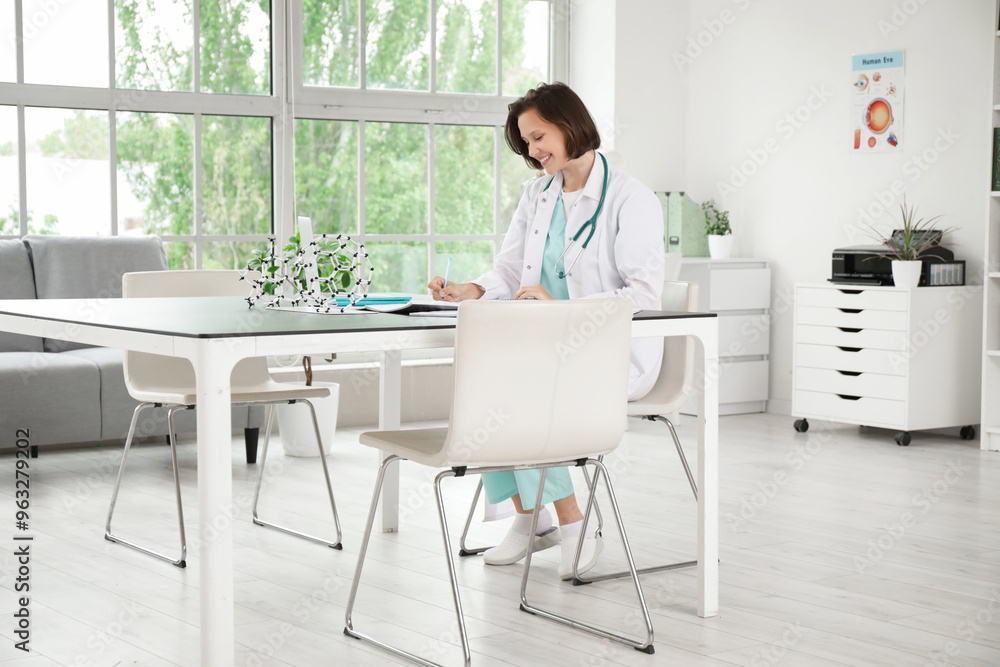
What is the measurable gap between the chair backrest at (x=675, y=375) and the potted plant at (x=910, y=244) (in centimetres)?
224

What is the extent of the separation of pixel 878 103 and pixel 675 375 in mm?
3052

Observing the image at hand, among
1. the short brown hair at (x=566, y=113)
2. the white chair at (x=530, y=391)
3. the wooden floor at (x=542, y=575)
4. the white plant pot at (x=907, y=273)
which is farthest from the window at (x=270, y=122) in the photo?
the white chair at (x=530, y=391)

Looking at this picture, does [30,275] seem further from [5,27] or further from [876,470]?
[876,470]

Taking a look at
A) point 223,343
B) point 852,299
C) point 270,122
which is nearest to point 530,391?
point 223,343

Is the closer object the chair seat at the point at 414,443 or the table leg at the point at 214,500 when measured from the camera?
the table leg at the point at 214,500

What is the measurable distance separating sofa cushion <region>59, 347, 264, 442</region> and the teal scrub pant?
5.24 feet

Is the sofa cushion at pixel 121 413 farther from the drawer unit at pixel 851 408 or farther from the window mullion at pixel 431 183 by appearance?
the drawer unit at pixel 851 408

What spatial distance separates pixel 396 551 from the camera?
3166 mm

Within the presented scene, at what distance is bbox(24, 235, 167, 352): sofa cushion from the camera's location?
4.68m

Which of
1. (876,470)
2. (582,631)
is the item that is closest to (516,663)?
(582,631)

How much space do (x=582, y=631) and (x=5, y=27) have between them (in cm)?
383

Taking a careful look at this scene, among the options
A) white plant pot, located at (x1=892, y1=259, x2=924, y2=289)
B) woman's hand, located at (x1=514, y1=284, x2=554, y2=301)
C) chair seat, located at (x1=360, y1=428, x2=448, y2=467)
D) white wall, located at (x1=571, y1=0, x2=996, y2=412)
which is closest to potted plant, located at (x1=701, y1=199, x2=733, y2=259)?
white wall, located at (x1=571, y1=0, x2=996, y2=412)

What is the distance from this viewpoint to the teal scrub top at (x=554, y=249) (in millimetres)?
3057

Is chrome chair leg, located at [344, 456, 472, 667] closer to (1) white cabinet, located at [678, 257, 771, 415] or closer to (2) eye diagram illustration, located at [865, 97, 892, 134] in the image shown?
(1) white cabinet, located at [678, 257, 771, 415]
